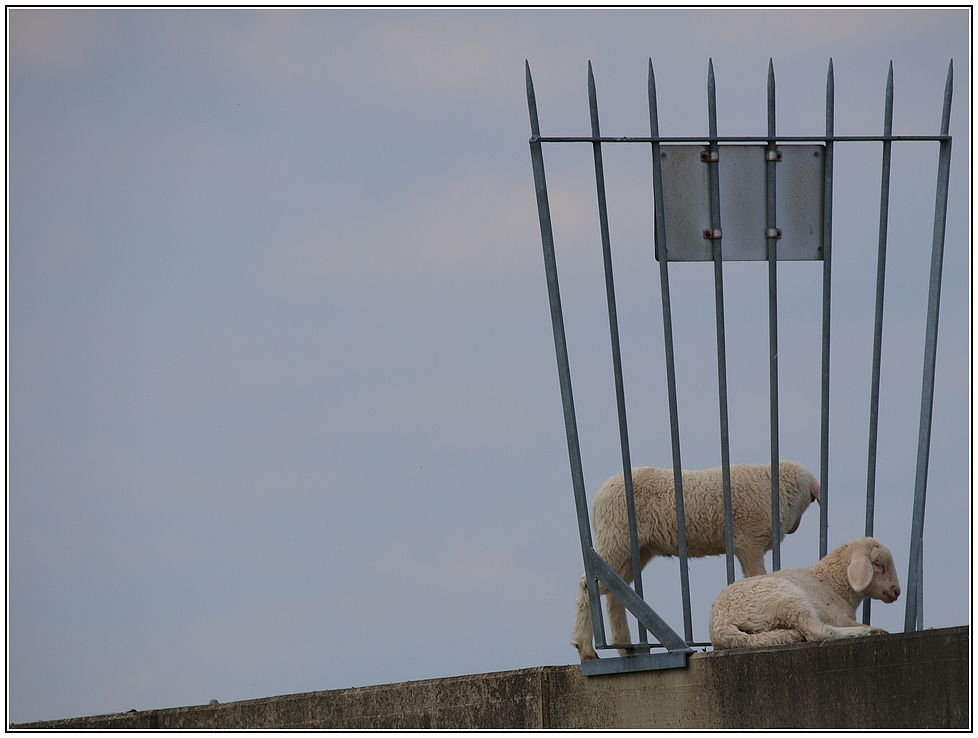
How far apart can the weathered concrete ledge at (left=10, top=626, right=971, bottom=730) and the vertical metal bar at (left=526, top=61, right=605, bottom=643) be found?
0.36m

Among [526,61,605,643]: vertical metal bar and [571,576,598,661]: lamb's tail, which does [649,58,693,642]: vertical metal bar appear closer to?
[526,61,605,643]: vertical metal bar

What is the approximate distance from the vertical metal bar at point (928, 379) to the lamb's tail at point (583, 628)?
5.07 ft

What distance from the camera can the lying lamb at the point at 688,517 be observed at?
20.8ft

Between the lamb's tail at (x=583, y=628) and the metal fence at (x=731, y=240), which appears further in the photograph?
the lamb's tail at (x=583, y=628)

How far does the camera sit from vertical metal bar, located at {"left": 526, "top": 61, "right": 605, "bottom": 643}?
5344 millimetres

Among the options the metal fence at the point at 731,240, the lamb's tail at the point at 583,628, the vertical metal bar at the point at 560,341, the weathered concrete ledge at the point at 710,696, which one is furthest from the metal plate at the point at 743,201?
the lamb's tail at the point at 583,628

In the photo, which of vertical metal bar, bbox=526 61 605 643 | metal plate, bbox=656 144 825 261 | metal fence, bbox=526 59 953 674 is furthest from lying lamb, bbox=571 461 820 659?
metal plate, bbox=656 144 825 261

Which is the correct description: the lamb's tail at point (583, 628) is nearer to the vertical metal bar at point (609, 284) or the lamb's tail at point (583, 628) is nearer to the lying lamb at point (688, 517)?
the lying lamb at point (688, 517)

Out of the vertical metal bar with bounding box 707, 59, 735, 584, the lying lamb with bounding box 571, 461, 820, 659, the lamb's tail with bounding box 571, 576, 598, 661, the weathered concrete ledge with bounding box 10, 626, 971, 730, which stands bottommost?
the weathered concrete ledge with bounding box 10, 626, 971, 730

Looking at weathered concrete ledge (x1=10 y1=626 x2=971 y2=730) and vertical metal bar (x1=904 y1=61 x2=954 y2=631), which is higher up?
vertical metal bar (x1=904 y1=61 x2=954 y2=631)

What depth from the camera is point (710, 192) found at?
5.45 meters

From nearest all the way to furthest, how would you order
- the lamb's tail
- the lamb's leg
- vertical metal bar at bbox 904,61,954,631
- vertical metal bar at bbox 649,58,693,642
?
vertical metal bar at bbox 649,58,693,642 → vertical metal bar at bbox 904,61,954,631 → the lamb's tail → the lamb's leg

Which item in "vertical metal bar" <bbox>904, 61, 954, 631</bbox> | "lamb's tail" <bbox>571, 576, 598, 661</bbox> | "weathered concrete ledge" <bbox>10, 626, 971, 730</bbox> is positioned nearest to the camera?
"weathered concrete ledge" <bbox>10, 626, 971, 730</bbox>

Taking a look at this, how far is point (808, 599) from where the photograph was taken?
5.21 metres
